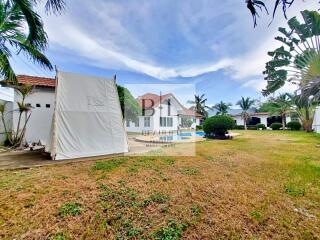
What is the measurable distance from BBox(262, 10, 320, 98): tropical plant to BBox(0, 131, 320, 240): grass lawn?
9821 millimetres

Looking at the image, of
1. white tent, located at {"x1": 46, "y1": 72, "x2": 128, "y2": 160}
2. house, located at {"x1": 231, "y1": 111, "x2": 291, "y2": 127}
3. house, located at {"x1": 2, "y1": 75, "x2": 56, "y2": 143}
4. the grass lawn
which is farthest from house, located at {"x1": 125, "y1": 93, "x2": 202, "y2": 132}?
house, located at {"x1": 231, "y1": 111, "x2": 291, "y2": 127}

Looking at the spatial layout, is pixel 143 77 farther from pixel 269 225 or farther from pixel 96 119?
pixel 269 225

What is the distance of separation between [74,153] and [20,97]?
626 centimetres

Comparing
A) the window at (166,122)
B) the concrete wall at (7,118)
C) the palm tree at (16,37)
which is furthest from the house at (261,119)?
the concrete wall at (7,118)

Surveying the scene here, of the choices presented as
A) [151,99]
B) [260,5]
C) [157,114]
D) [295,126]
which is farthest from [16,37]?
[295,126]

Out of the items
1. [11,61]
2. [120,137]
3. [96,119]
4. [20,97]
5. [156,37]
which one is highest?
[156,37]

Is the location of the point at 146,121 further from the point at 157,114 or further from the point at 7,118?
the point at 7,118

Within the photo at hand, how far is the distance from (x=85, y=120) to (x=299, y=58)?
61.9 ft

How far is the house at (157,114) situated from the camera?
2464 cm

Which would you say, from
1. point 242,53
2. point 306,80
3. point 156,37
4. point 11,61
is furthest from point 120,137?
point 306,80

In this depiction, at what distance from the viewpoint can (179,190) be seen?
441cm

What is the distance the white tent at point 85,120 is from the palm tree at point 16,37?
154 cm

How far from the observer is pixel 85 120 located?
321 inches

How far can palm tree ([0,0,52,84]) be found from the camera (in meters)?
6.51
